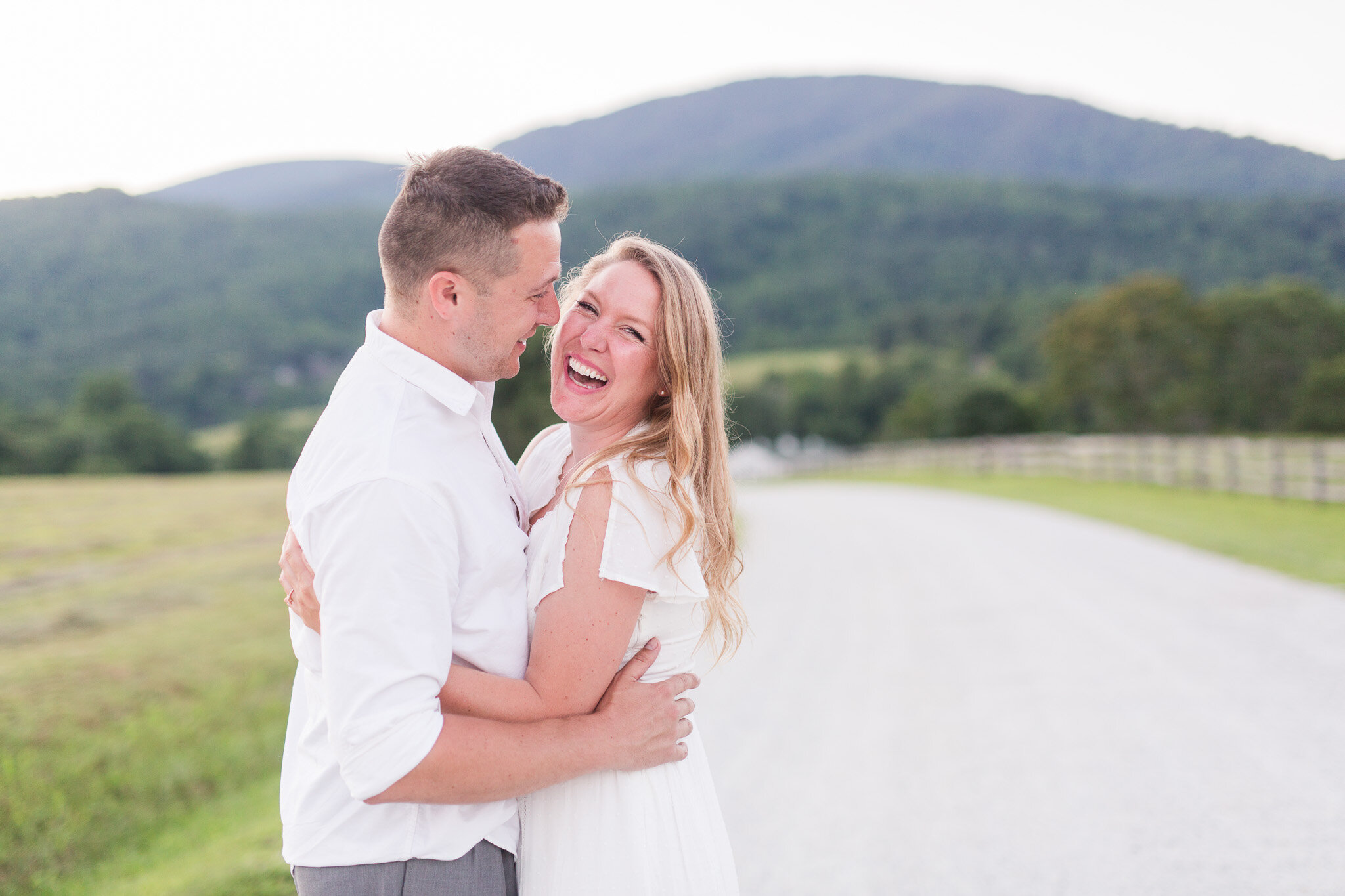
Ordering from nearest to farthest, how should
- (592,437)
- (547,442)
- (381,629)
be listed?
(381,629) < (592,437) < (547,442)

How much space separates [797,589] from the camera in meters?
11.7

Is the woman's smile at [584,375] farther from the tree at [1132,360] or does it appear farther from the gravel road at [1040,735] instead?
the tree at [1132,360]

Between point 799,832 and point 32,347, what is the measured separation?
37.7 ft

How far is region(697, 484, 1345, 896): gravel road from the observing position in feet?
14.2

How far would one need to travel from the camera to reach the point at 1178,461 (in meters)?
23.6

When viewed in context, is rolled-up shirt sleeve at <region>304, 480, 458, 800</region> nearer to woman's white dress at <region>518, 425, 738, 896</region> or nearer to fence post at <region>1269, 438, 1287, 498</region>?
woman's white dress at <region>518, 425, 738, 896</region>

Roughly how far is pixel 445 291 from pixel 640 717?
35.9 inches

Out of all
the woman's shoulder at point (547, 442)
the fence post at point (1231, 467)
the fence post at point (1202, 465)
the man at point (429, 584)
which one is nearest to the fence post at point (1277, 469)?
the fence post at point (1231, 467)

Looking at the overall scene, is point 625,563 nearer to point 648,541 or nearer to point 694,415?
point 648,541

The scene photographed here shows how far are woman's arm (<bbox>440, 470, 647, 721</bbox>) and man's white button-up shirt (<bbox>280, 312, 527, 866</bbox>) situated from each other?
0.05 m

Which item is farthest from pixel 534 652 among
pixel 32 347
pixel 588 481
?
pixel 32 347

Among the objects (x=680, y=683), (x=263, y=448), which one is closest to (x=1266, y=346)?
(x=263, y=448)

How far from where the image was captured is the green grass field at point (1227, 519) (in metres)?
12.2

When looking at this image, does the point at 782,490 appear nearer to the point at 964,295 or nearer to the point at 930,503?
the point at 930,503
